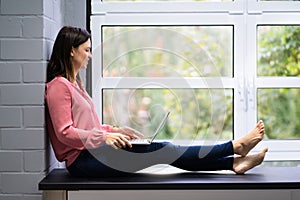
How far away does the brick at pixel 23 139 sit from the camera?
8.40ft

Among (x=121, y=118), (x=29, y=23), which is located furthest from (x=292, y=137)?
(x=29, y=23)

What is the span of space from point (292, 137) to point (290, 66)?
0.41m

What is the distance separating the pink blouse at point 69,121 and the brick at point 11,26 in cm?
28

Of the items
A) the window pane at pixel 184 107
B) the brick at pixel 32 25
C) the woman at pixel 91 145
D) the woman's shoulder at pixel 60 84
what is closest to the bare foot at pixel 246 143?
the woman at pixel 91 145

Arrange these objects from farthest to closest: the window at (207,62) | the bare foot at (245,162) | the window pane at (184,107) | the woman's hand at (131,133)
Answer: the window at (207,62) → the window pane at (184,107) → the woman's hand at (131,133) → the bare foot at (245,162)

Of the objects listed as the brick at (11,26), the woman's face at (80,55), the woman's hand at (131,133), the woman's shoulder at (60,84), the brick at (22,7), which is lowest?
the woman's hand at (131,133)

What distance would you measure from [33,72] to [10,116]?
23 cm

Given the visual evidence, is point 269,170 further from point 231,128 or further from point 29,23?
point 29,23

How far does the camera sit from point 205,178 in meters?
2.54

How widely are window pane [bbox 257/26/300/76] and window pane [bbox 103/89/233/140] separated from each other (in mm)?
264

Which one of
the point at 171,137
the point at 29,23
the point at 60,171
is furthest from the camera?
the point at 171,137

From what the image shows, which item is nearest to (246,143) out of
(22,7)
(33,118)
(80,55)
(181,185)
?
(181,185)

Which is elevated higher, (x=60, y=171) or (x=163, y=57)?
(x=163, y=57)

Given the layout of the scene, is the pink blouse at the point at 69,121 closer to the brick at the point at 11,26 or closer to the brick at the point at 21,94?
the brick at the point at 21,94
